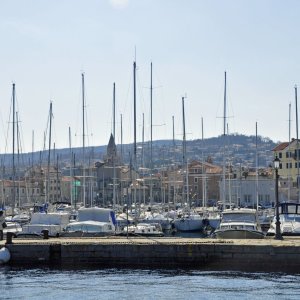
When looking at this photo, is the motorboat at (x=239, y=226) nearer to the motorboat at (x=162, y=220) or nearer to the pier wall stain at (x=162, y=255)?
the pier wall stain at (x=162, y=255)

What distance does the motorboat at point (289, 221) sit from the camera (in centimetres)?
4961

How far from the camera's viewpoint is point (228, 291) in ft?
104

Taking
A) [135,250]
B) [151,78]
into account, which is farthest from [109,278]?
[151,78]

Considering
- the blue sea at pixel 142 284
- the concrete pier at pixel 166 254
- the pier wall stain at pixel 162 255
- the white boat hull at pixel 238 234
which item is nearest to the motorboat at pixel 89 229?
the white boat hull at pixel 238 234

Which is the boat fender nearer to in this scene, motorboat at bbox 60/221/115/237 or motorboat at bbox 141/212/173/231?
motorboat at bbox 60/221/115/237

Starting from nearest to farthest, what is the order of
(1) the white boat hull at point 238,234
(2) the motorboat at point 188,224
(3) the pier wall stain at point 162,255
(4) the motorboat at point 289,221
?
(3) the pier wall stain at point 162,255, (1) the white boat hull at point 238,234, (4) the motorboat at point 289,221, (2) the motorboat at point 188,224

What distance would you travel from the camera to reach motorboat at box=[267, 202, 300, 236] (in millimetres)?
49606

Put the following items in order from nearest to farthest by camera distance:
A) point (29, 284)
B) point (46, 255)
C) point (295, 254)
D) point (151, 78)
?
point (29, 284), point (295, 254), point (46, 255), point (151, 78)

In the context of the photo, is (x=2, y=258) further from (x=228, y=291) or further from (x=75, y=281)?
(x=228, y=291)

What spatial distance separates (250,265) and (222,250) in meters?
1.64

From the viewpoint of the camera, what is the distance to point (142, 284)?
33594mm

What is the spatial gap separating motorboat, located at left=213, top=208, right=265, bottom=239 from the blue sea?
11376 millimetres

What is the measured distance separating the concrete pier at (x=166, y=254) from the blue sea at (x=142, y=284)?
1316mm

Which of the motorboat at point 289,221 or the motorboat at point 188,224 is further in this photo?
the motorboat at point 188,224
